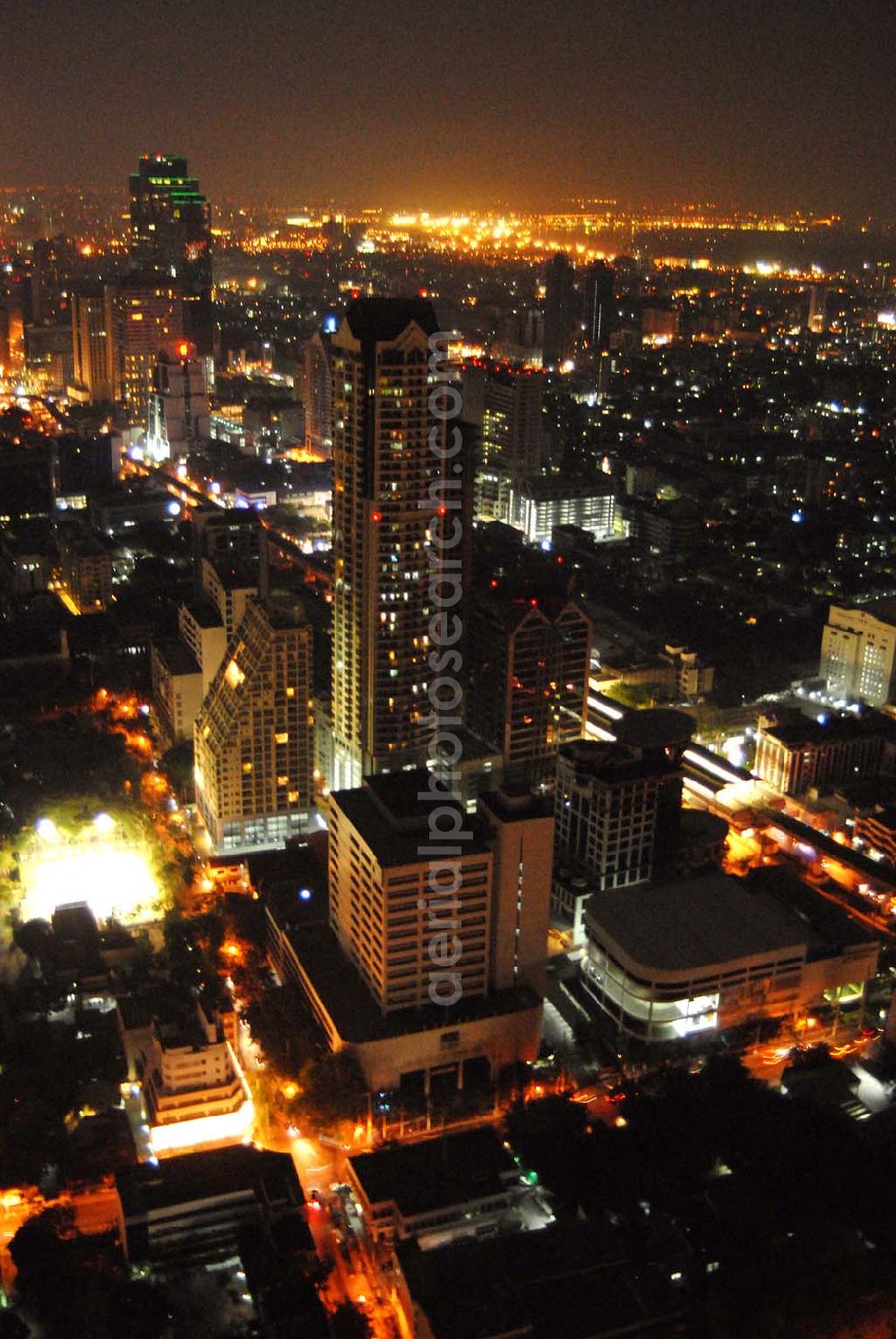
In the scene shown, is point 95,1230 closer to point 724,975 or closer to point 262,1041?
point 262,1041

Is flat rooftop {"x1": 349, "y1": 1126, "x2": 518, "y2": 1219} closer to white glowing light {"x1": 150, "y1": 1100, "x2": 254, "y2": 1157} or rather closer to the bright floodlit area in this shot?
white glowing light {"x1": 150, "y1": 1100, "x2": 254, "y2": 1157}

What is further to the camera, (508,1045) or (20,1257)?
(508,1045)

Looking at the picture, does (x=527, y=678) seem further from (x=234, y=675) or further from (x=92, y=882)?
(x=92, y=882)

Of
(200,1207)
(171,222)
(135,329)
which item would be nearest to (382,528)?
(200,1207)

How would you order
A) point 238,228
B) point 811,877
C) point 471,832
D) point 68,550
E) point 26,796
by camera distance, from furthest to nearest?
point 238,228 < point 68,550 < point 26,796 < point 811,877 < point 471,832

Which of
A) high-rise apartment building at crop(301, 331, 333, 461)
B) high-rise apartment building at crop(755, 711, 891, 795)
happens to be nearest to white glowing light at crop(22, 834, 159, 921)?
high-rise apartment building at crop(755, 711, 891, 795)

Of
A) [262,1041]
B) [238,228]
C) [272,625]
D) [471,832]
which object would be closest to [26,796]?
[272,625]

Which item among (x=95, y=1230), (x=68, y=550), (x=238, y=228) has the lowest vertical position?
(x=95, y=1230)
